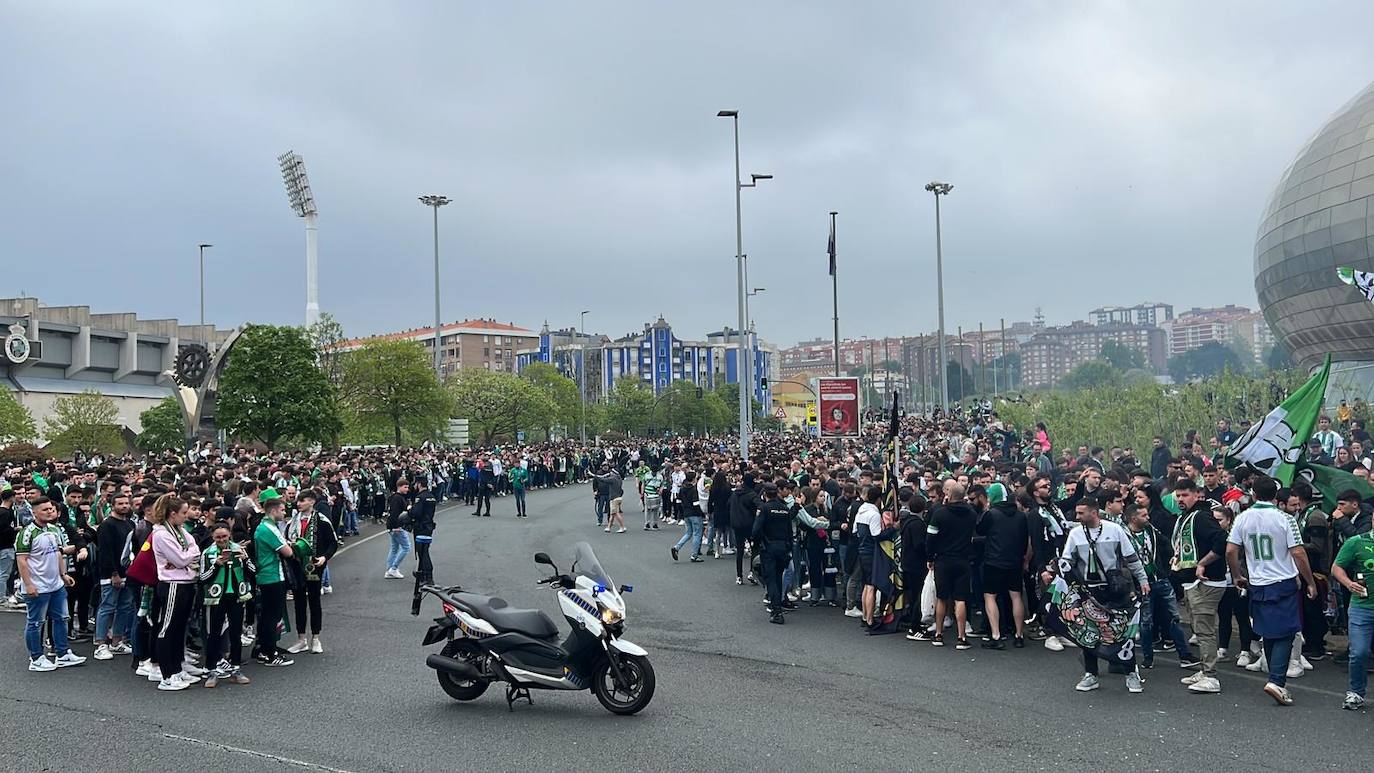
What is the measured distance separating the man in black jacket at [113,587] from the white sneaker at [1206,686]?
9239mm

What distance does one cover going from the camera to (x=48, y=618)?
9695mm

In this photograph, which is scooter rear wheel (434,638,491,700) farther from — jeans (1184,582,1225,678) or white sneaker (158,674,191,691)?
jeans (1184,582,1225,678)

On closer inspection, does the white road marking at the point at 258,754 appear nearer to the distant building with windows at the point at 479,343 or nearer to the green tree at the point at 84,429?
the green tree at the point at 84,429

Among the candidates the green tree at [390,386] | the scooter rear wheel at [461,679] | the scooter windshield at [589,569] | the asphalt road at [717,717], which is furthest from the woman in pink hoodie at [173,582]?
the green tree at [390,386]

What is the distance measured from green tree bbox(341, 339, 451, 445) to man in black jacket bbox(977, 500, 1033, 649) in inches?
1649

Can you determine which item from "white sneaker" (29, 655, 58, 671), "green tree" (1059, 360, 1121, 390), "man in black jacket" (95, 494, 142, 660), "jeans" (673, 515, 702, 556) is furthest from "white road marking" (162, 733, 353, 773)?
"green tree" (1059, 360, 1121, 390)

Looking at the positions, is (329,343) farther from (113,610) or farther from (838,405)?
(113,610)

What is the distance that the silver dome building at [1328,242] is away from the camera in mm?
37500

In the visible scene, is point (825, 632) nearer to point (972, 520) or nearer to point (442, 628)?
point (972, 520)

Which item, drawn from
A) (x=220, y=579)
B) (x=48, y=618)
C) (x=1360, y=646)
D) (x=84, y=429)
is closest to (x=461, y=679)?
(x=220, y=579)

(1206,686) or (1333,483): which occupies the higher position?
(1333,483)

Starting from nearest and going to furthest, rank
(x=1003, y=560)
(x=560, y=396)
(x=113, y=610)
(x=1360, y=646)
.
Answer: (x=1360, y=646), (x=113, y=610), (x=1003, y=560), (x=560, y=396)

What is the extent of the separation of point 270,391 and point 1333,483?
118 ft

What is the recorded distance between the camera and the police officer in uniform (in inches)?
488
